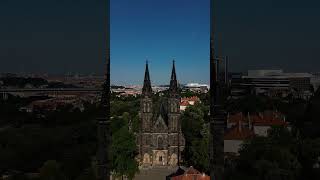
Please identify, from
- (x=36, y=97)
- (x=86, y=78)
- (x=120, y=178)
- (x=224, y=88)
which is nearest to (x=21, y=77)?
(x=36, y=97)

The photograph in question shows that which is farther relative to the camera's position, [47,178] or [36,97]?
[36,97]

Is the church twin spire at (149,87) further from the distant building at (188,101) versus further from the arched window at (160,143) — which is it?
the distant building at (188,101)

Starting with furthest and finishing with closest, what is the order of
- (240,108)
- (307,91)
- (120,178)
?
(120,178), (307,91), (240,108)

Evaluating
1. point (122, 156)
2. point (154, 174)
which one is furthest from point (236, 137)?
point (154, 174)

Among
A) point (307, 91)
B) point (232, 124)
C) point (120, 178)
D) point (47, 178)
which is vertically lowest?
point (120, 178)

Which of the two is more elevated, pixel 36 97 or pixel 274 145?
pixel 36 97

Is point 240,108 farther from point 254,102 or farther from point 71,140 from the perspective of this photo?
point 71,140
